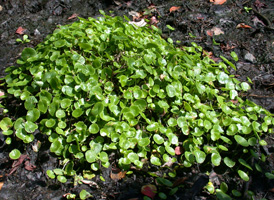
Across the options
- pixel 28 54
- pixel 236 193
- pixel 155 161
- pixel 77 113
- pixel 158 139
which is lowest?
pixel 236 193

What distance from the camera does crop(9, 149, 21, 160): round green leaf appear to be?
7.13 feet

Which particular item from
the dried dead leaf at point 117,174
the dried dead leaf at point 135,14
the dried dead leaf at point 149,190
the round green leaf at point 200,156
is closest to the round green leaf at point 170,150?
the round green leaf at point 200,156

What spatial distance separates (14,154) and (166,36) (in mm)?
2534

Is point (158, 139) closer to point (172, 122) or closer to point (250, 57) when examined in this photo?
point (172, 122)

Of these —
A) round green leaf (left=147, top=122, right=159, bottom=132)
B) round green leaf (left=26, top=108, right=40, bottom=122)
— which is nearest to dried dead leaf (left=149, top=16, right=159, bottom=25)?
round green leaf (left=147, top=122, right=159, bottom=132)

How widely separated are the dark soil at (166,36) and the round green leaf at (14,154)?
119 mm

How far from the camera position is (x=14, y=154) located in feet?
7.18

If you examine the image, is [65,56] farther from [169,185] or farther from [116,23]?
[169,185]

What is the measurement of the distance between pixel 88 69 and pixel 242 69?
1.98 m

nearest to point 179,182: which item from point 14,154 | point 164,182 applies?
point 164,182

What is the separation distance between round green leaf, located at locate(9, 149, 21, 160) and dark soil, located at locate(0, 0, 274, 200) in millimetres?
119

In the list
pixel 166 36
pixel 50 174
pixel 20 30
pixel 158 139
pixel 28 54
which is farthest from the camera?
pixel 20 30

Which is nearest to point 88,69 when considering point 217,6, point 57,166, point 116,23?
point 116,23

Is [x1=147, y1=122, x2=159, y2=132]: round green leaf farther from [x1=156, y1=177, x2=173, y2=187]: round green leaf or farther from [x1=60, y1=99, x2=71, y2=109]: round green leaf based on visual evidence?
[x1=60, y1=99, x2=71, y2=109]: round green leaf
